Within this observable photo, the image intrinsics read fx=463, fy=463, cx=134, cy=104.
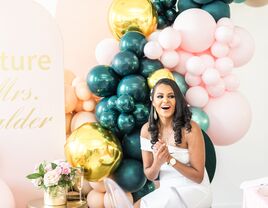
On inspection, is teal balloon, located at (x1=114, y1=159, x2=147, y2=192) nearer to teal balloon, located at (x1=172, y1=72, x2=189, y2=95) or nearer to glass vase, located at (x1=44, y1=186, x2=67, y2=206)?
glass vase, located at (x1=44, y1=186, x2=67, y2=206)

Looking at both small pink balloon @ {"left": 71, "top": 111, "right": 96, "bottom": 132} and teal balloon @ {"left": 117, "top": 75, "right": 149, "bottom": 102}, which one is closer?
teal balloon @ {"left": 117, "top": 75, "right": 149, "bottom": 102}

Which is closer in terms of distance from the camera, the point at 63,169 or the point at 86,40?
the point at 63,169

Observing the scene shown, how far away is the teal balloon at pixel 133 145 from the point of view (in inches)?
124

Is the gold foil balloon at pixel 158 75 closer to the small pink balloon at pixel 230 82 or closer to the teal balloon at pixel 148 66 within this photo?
the teal balloon at pixel 148 66

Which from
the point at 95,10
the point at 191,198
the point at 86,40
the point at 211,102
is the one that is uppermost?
the point at 95,10

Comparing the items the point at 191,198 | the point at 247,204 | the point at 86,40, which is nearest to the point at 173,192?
the point at 191,198

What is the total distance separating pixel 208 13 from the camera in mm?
3236

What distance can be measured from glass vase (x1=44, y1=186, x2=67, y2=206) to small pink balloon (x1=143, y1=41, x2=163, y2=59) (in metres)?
1.06

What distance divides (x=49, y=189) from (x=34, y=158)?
34 centimetres

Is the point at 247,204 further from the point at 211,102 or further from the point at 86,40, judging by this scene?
the point at 86,40

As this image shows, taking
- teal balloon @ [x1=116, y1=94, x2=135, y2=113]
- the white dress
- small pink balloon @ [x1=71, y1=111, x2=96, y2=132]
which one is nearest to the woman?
the white dress

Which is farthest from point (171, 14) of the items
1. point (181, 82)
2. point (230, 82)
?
point (230, 82)

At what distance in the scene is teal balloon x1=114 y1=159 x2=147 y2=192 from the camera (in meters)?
3.12

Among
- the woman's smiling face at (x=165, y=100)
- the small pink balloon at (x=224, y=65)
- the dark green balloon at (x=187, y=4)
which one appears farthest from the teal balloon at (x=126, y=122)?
A: the dark green balloon at (x=187, y=4)
